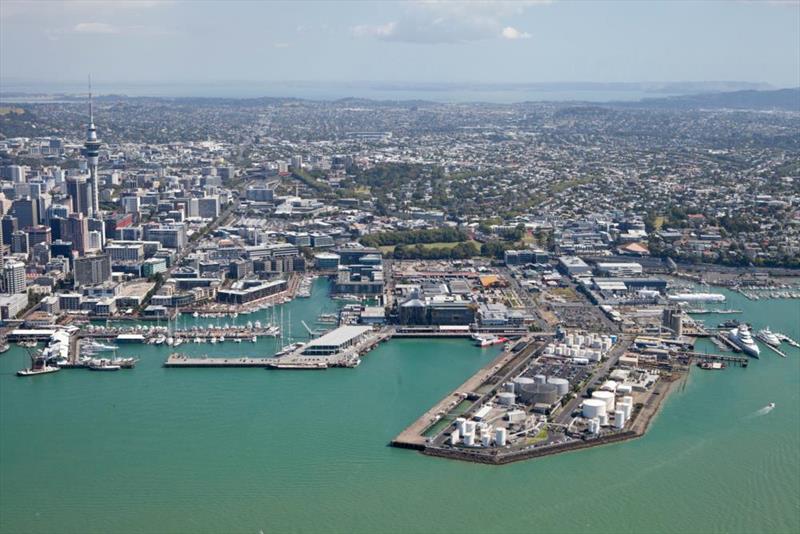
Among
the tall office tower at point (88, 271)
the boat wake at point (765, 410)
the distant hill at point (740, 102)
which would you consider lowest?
the boat wake at point (765, 410)

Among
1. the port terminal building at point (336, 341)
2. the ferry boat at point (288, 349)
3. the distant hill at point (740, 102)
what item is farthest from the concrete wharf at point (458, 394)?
the distant hill at point (740, 102)

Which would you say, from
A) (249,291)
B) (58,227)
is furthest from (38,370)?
(58,227)

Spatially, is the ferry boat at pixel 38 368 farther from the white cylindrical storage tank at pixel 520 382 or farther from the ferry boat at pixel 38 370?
the white cylindrical storage tank at pixel 520 382

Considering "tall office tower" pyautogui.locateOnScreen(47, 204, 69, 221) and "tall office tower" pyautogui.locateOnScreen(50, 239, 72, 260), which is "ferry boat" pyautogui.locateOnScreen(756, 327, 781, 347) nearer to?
"tall office tower" pyautogui.locateOnScreen(50, 239, 72, 260)

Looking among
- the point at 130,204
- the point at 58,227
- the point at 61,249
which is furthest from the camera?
the point at 130,204

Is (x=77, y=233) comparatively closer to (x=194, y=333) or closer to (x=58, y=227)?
(x=58, y=227)

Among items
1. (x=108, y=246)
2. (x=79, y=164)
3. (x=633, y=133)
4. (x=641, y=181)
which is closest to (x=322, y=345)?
(x=108, y=246)

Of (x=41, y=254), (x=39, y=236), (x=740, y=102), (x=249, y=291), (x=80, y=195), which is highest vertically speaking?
(x=740, y=102)

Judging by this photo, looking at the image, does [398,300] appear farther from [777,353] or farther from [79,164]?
[79,164]
